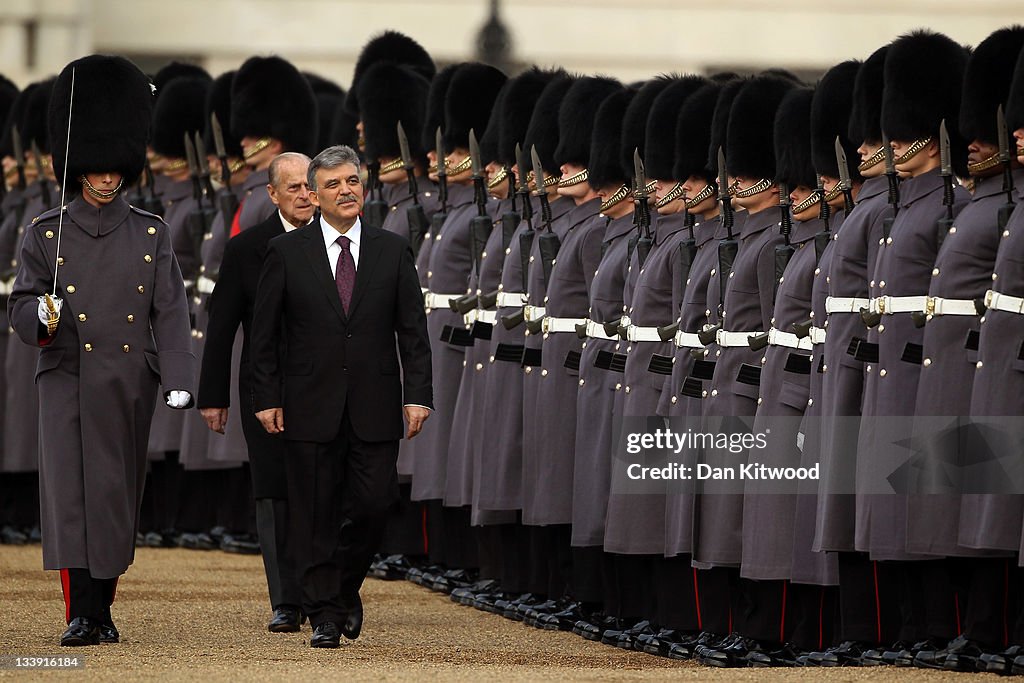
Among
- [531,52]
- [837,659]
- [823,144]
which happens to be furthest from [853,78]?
[531,52]

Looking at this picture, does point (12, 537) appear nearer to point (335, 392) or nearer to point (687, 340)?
point (335, 392)

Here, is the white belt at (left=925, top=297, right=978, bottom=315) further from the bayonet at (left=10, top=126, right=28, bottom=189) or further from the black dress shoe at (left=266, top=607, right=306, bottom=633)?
the bayonet at (left=10, top=126, right=28, bottom=189)

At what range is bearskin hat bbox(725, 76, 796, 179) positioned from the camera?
10.0m

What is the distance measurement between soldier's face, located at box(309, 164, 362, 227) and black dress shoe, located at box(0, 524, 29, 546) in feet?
18.8

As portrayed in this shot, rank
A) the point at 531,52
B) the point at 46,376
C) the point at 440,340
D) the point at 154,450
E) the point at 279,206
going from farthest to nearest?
the point at 531,52, the point at 154,450, the point at 440,340, the point at 279,206, the point at 46,376

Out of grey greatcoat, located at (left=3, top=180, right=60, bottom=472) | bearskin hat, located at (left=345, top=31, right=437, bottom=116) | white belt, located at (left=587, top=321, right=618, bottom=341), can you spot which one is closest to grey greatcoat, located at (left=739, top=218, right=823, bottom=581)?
white belt, located at (left=587, top=321, right=618, bottom=341)

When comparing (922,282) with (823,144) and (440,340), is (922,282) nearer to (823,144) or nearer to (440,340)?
(823,144)

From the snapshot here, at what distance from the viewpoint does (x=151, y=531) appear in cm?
1470

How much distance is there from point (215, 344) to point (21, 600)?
1857 mm

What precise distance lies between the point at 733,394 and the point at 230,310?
1.96 m

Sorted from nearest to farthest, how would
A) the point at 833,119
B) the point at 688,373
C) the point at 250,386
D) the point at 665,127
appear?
the point at 833,119
the point at 688,373
the point at 250,386
the point at 665,127

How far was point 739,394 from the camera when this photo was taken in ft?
31.6

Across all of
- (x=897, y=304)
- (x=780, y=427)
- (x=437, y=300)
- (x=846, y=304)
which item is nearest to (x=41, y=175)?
(x=437, y=300)

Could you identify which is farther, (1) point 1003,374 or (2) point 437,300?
(2) point 437,300
